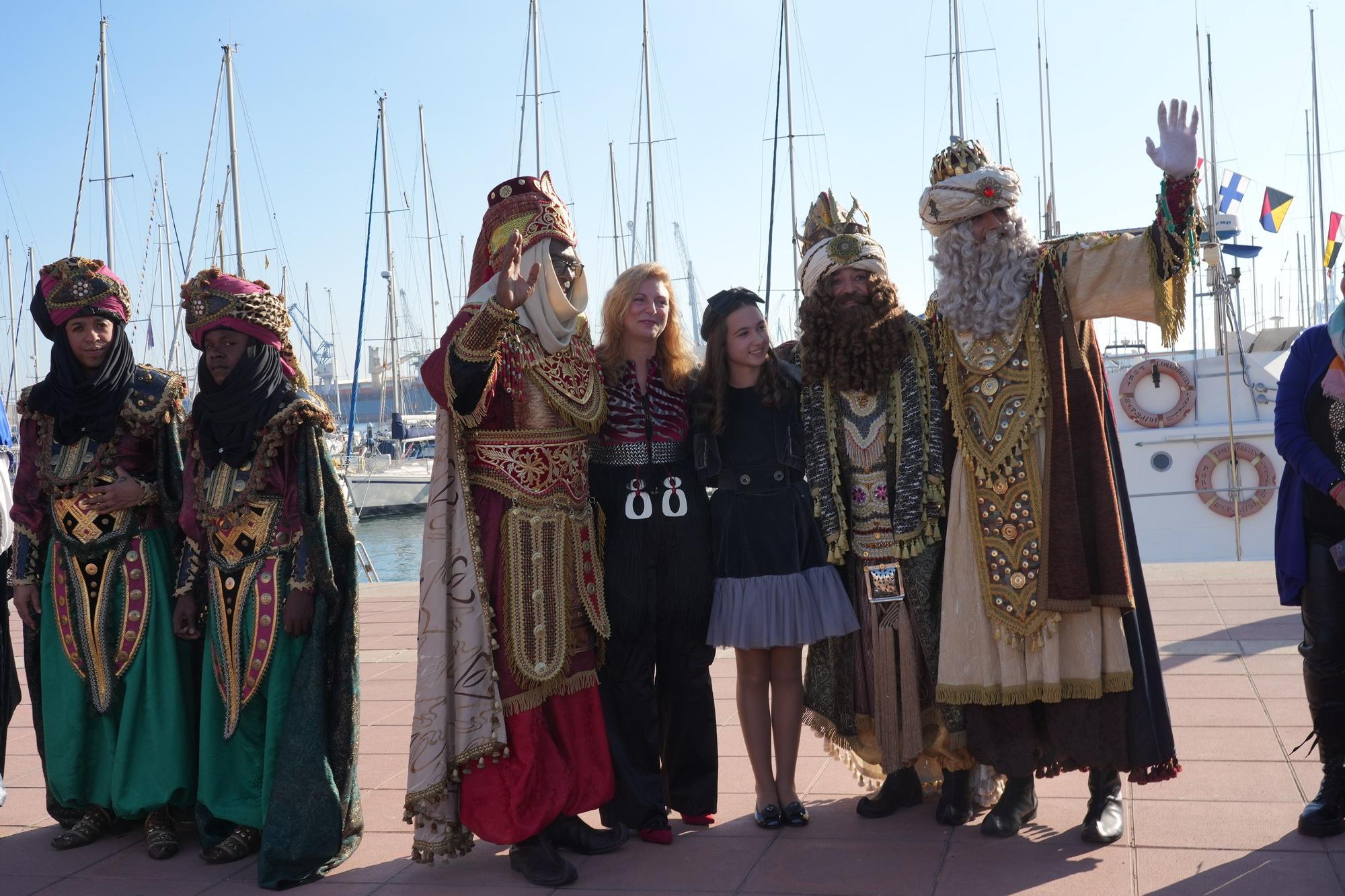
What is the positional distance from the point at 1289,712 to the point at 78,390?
4.70m

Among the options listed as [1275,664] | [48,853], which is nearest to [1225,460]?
[1275,664]

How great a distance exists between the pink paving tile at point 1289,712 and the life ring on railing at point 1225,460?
12.5 m

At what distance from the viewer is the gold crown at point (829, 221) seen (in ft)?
13.1

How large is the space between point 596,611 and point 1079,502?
1.53 metres

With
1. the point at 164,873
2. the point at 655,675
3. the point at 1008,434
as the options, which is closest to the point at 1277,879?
the point at 1008,434

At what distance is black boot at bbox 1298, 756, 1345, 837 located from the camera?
11.5ft

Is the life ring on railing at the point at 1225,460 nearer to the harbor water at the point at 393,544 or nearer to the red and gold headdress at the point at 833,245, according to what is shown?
the harbor water at the point at 393,544

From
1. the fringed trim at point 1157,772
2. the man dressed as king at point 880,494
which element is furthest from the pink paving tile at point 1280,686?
the man dressed as king at point 880,494

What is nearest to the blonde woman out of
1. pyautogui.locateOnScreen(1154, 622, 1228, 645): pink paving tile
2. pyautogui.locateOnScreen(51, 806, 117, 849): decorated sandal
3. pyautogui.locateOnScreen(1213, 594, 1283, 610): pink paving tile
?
pyautogui.locateOnScreen(51, 806, 117, 849): decorated sandal

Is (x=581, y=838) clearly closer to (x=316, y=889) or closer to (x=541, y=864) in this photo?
(x=541, y=864)

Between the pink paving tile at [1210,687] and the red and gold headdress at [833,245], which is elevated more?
the red and gold headdress at [833,245]

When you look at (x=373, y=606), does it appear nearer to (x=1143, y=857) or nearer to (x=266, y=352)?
(x=266, y=352)

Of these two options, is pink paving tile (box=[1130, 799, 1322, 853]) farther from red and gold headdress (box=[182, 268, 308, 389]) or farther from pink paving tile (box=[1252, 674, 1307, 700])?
red and gold headdress (box=[182, 268, 308, 389])

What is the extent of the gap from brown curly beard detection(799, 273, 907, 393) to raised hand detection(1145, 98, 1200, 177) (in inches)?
35.7
